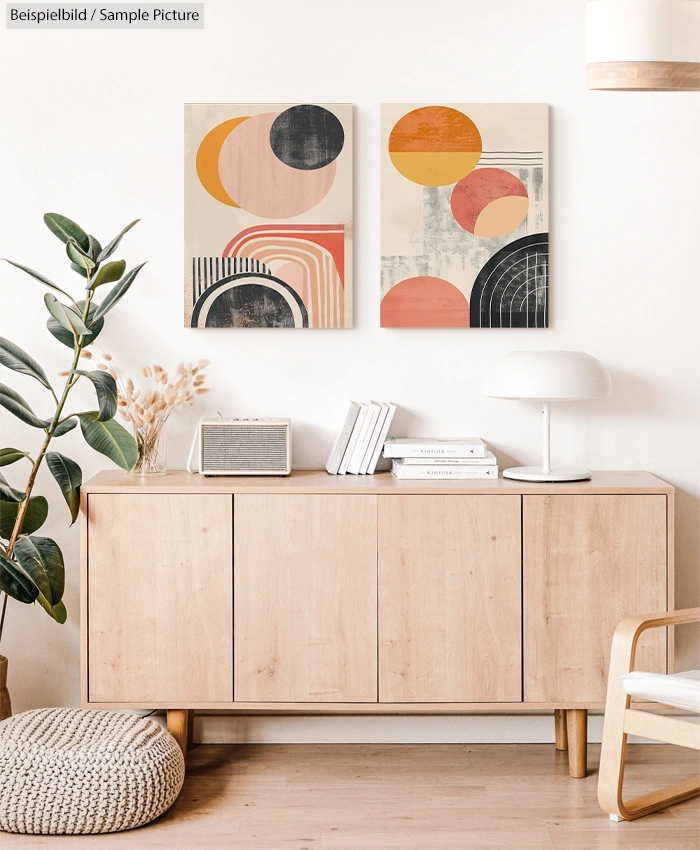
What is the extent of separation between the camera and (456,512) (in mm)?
2449

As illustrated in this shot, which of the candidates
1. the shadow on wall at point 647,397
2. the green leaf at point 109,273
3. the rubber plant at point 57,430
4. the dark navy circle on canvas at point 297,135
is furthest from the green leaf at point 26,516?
the shadow on wall at point 647,397

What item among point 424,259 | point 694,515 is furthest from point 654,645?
point 424,259

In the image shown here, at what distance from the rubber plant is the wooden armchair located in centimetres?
137

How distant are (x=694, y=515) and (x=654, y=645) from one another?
544 mm

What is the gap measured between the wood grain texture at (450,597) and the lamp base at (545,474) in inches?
5.0

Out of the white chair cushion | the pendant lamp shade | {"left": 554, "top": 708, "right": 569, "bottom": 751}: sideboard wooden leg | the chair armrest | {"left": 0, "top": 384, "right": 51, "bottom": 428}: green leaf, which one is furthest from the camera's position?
{"left": 554, "top": 708, "right": 569, "bottom": 751}: sideboard wooden leg

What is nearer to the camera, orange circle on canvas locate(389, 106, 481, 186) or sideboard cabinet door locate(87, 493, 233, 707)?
sideboard cabinet door locate(87, 493, 233, 707)

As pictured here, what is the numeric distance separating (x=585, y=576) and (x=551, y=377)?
0.56m

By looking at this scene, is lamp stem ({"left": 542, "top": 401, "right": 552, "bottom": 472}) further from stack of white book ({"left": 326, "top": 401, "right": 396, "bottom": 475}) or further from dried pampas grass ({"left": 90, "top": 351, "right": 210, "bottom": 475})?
dried pampas grass ({"left": 90, "top": 351, "right": 210, "bottom": 475})

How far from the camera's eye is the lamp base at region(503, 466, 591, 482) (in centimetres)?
252

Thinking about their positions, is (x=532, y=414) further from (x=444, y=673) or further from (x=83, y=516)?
(x=83, y=516)

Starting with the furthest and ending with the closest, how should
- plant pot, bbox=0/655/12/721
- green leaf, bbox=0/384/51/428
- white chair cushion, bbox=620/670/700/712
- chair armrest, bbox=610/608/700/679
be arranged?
plant pot, bbox=0/655/12/721 → green leaf, bbox=0/384/51/428 → chair armrest, bbox=610/608/700/679 → white chair cushion, bbox=620/670/700/712

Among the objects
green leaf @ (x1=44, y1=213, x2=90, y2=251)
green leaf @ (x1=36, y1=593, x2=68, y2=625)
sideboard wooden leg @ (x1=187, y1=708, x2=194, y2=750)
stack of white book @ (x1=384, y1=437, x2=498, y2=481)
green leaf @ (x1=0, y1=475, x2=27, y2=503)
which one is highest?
green leaf @ (x1=44, y1=213, x2=90, y2=251)
